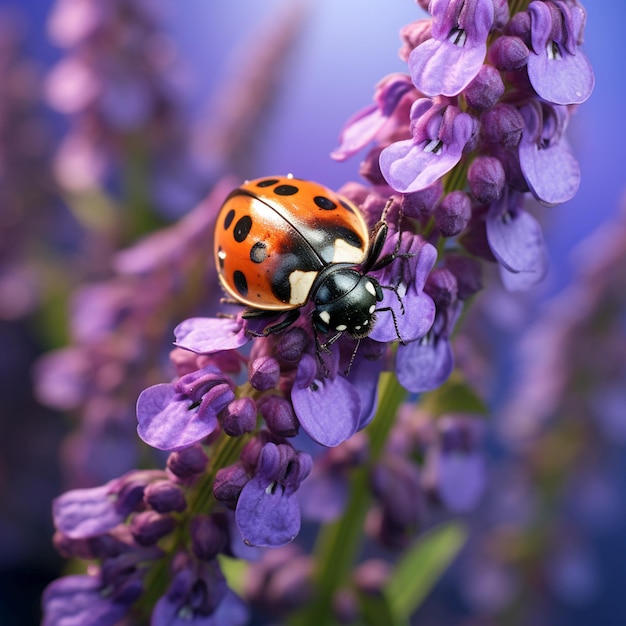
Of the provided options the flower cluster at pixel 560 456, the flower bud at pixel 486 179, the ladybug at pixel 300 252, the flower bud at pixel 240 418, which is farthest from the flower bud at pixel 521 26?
the flower cluster at pixel 560 456

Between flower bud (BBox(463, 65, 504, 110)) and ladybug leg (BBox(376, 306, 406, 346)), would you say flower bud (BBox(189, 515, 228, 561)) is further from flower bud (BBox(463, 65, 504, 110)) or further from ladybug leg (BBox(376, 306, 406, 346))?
flower bud (BBox(463, 65, 504, 110))

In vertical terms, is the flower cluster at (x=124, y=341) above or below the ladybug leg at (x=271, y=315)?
below

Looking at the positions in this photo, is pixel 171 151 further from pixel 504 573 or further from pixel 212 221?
pixel 504 573

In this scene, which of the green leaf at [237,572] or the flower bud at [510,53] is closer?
the flower bud at [510,53]

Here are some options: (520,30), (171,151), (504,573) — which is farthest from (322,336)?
(504,573)

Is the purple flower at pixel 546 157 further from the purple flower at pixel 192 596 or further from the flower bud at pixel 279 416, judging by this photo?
the purple flower at pixel 192 596

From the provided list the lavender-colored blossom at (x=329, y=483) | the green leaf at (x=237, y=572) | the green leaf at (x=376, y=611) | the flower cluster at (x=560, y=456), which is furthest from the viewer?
the flower cluster at (x=560, y=456)

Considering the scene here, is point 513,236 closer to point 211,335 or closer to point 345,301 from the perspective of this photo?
point 345,301
